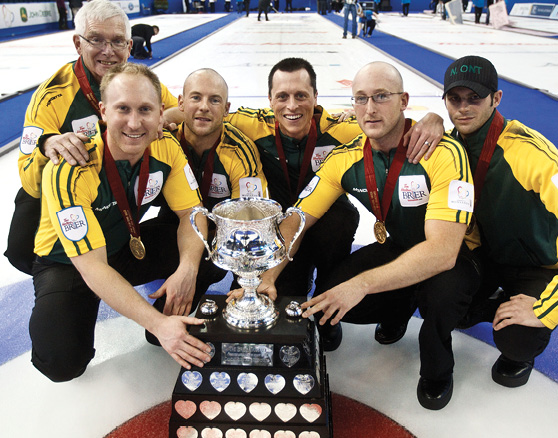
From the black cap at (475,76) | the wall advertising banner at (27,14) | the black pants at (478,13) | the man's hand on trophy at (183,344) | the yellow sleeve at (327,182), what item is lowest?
the black pants at (478,13)

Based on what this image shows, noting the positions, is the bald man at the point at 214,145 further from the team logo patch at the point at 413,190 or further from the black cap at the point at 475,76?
the black cap at the point at 475,76

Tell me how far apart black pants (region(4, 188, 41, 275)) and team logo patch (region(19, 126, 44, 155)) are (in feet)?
0.84

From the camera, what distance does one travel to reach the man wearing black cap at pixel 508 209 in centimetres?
205

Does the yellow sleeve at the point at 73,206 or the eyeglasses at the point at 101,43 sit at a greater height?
the eyeglasses at the point at 101,43

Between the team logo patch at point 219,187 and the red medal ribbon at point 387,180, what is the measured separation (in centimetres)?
80

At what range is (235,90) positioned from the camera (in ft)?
27.1

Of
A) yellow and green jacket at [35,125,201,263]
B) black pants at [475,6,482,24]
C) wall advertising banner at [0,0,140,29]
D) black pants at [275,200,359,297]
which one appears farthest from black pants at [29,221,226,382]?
black pants at [475,6,482,24]

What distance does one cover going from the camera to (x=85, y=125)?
2877mm

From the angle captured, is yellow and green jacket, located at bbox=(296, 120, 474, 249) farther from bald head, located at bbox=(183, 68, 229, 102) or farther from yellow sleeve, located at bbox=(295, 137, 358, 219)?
bald head, located at bbox=(183, 68, 229, 102)

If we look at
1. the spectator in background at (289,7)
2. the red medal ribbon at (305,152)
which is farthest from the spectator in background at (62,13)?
the red medal ribbon at (305,152)

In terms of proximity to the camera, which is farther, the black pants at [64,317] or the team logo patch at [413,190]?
the team logo patch at [413,190]

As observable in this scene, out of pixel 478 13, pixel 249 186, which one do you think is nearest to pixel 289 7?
pixel 478 13


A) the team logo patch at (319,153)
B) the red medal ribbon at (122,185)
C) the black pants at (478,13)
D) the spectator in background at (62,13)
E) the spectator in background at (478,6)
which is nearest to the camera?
the red medal ribbon at (122,185)

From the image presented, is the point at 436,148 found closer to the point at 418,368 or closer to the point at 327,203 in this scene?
the point at 327,203
